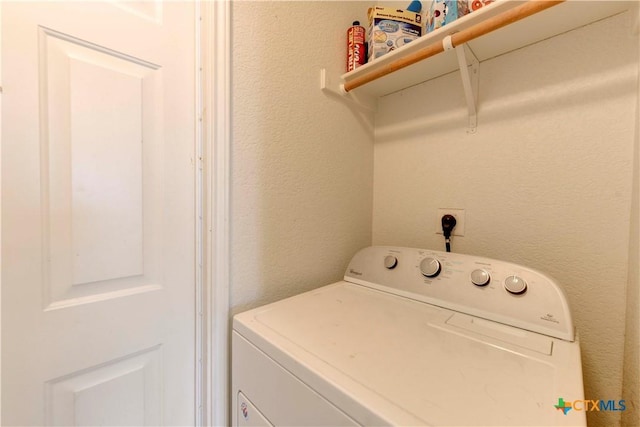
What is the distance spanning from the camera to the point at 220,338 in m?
0.84

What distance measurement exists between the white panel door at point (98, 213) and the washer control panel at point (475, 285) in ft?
2.31

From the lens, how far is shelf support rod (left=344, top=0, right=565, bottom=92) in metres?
0.68

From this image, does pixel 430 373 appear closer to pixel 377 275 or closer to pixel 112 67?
pixel 377 275

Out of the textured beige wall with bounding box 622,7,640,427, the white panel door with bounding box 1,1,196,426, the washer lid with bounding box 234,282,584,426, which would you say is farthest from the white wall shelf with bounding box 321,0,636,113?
the washer lid with bounding box 234,282,584,426

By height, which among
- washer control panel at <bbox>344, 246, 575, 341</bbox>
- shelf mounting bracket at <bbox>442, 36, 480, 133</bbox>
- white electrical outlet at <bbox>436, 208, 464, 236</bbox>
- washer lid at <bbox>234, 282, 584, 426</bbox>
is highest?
shelf mounting bracket at <bbox>442, 36, 480, 133</bbox>

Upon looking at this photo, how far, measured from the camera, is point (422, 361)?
56cm

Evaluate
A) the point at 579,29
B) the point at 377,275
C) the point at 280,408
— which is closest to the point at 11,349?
the point at 280,408

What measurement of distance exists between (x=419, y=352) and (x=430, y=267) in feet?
1.25

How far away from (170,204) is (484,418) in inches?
34.6

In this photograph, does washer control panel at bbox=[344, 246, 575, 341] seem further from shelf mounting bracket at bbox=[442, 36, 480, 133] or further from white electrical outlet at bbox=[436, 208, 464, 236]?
shelf mounting bracket at bbox=[442, 36, 480, 133]

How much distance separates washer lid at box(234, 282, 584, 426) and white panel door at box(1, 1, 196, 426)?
29 cm

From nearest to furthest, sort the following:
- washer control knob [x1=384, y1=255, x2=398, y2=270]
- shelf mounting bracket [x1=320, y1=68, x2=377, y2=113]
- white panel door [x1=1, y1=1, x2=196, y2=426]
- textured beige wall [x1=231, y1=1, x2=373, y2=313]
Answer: white panel door [x1=1, y1=1, x2=196, y2=426] → textured beige wall [x1=231, y1=1, x2=373, y2=313] → washer control knob [x1=384, y1=255, x2=398, y2=270] → shelf mounting bracket [x1=320, y1=68, x2=377, y2=113]

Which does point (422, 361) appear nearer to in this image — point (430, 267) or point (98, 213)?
point (430, 267)

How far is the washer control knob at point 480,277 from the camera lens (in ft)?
2.63
